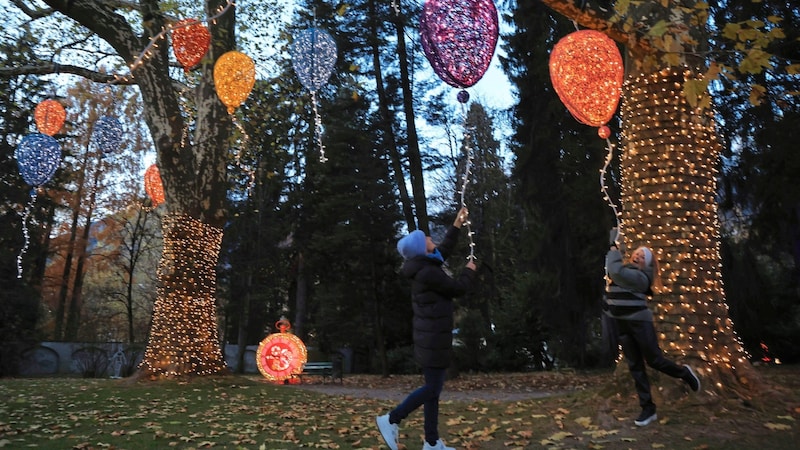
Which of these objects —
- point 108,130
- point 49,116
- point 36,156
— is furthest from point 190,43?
point 108,130

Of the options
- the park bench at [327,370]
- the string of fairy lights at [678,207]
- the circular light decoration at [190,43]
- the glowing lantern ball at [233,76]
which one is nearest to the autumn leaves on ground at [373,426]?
the string of fairy lights at [678,207]

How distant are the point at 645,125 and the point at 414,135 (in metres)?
10.9

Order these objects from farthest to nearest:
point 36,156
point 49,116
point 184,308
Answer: point 49,116 → point 184,308 → point 36,156

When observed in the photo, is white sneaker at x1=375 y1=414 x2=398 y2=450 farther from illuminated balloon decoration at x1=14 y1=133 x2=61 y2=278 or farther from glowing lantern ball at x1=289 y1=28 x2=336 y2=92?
illuminated balloon decoration at x1=14 y1=133 x2=61 y2=278

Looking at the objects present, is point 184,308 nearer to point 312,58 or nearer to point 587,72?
point 312,58

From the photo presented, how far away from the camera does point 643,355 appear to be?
17.7 feet

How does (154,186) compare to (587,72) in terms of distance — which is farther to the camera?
(154,186)

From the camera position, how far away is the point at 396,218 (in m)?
19.8

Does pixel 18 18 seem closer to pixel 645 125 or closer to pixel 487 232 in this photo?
pixel 645 125

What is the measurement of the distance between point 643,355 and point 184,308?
8.79 meters

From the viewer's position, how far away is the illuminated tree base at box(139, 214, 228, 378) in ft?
36.2

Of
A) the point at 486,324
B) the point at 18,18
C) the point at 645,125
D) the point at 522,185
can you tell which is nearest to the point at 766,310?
the point at 522,185

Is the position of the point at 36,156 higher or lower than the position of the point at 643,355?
higher

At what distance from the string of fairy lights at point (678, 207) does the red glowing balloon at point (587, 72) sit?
0.54m
